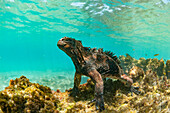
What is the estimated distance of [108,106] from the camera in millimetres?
3109

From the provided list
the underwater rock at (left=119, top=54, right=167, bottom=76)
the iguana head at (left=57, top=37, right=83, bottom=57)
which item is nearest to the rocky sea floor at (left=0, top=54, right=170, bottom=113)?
the iguana head at (left=57, top=37, right=83, bottom=57)

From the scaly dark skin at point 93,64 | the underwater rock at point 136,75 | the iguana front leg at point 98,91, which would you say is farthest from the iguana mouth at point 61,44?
the underwater rock at point 136,75

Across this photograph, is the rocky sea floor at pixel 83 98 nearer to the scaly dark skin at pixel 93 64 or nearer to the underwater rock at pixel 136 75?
the underwater rock at pixel 136 75

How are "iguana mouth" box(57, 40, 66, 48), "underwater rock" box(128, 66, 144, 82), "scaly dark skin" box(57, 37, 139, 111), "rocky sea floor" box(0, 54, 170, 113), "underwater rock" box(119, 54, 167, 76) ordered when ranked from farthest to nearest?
"underwater rock" box(119, 54, 167, 76) → "underwater rock" box(128, 66, 144, 82) → "iguana mouth" box(57, 40, 66, 48) → "scaly dark skin" box(57, 37, 139, 111) → "rocky sea floor" box(0, 54, 170, 113)

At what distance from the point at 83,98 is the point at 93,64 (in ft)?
3.60

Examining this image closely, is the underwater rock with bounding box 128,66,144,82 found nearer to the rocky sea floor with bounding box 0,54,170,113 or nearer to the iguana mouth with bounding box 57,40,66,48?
the rocky sea floor with bounding box 0,54,170,113

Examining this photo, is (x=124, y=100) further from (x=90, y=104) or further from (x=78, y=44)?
(x=78, y=44)

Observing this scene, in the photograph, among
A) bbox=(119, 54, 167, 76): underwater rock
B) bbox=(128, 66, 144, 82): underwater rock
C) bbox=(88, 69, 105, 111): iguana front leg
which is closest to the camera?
bbox=(88, 69, 105, 111): iguana front leg

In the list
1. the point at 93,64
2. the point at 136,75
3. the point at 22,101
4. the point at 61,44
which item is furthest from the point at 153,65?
the point at 22,101

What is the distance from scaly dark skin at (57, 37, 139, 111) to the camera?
314 cm

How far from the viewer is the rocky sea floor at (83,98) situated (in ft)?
7.02

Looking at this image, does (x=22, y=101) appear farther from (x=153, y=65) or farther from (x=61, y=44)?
(x=153, y=65)

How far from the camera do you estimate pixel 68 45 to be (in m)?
3.44

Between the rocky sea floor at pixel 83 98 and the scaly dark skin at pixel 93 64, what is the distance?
0.89 ft
